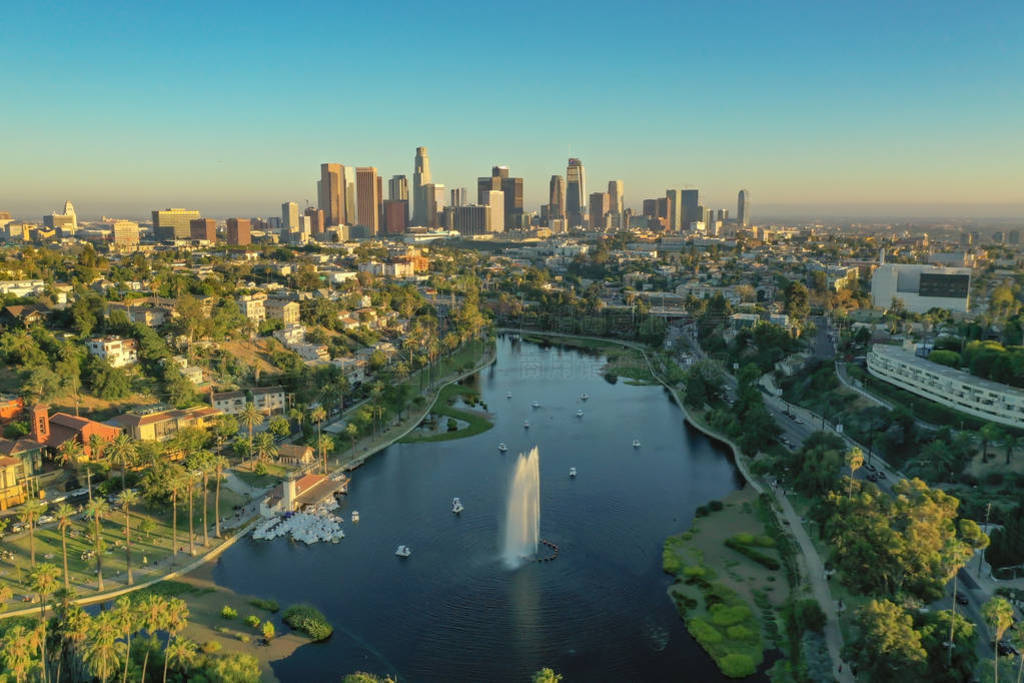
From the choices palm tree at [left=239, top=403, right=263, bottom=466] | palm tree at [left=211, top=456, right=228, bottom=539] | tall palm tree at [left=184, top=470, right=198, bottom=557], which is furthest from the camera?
palm tree at [left=239, top=403, right=263, bottom=466]

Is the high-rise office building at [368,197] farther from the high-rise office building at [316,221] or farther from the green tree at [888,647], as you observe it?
the green tree at [888,647]

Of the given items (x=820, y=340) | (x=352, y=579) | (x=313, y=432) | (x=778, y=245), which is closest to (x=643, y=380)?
(x=820, y=340)

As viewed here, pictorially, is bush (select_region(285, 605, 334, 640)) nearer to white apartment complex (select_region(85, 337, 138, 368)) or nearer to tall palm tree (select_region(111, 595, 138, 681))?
tall palm tree (select_region(111, 595, 138, 681))

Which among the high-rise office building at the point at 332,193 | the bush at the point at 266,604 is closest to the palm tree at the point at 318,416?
the bush at the point at 266,604

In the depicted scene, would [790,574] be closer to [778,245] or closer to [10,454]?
[10,454]

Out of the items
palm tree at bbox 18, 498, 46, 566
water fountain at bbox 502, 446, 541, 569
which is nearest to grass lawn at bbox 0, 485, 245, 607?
palm tree at bbox 18, 498, 46, 566

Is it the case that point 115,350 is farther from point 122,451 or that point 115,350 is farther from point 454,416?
point 454,416

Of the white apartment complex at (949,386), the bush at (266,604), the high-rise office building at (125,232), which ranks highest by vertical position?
the high-rise office building at (125,232)
